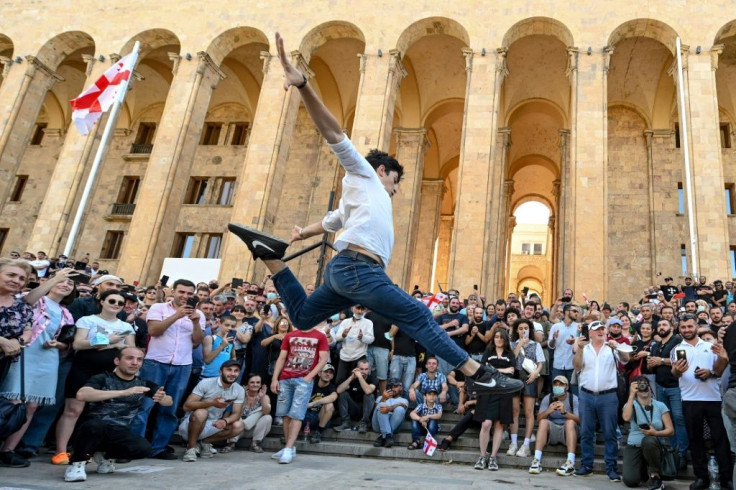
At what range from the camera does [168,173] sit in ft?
71.5

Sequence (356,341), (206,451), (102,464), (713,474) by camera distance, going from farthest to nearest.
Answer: (356,341) → (206,451) → (713,474) → (102,464)

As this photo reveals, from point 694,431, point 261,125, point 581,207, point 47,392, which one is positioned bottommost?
point 47,392

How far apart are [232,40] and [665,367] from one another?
72.7 ft

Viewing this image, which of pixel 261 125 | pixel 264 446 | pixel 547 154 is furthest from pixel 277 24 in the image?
pixel 264 446

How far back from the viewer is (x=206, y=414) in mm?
7367

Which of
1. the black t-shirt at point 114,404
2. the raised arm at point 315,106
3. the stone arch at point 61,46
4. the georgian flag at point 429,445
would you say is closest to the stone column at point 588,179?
the georgian flag at point 429,445

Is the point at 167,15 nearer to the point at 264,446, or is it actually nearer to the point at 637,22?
the point at 637,22

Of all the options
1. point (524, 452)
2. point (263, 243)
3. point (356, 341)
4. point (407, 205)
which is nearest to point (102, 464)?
point (263, 243)

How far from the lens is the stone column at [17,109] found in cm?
2372

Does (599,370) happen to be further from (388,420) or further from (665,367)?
(388,420)

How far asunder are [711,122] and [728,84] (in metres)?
8.05

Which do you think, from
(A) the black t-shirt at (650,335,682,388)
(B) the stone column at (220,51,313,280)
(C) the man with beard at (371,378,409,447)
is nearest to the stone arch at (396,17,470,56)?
(B) the stone column at (220,51,313,280)

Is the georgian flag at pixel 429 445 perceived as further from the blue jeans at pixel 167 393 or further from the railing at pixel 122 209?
the railing at pixel 122 209

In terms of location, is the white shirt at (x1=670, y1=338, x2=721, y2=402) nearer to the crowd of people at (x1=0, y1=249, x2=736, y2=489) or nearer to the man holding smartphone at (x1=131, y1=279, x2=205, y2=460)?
the crowd of people at (x1=0, y1=249, x2=736, y2=489)
